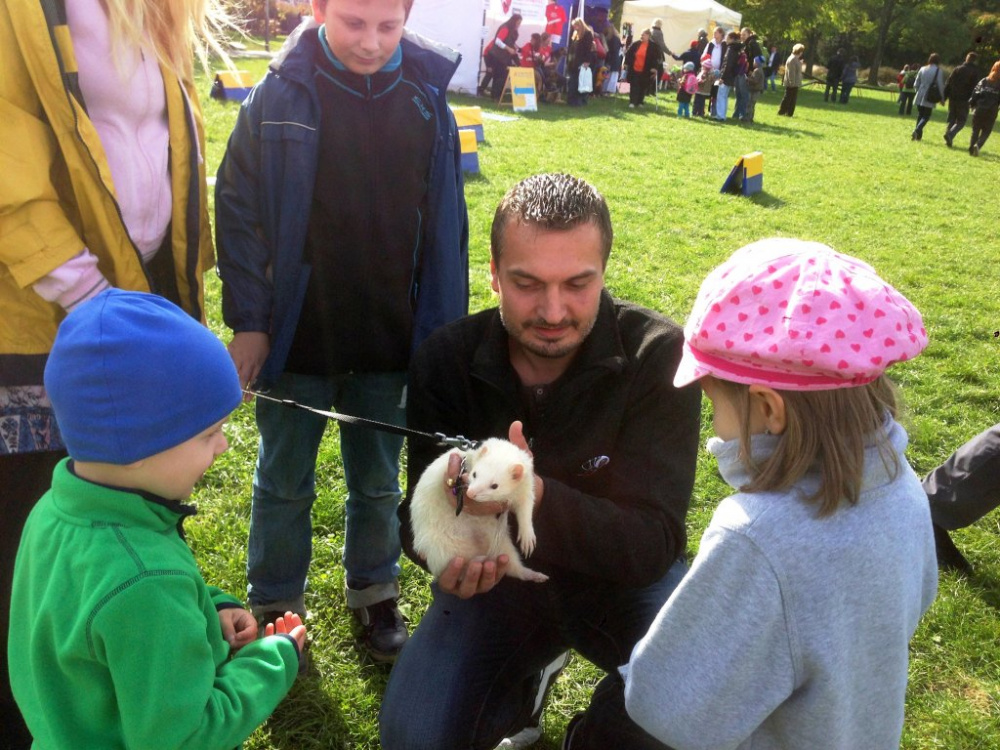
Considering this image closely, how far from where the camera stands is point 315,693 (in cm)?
283

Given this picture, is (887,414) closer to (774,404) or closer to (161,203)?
(774,404)

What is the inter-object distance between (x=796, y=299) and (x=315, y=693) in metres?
2.24

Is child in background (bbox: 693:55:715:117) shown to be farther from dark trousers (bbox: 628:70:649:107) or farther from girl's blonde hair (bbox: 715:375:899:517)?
girl's blonde hair (bbox: 715:375:899:517)

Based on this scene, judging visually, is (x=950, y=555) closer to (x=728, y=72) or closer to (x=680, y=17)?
(x=728, y=72)

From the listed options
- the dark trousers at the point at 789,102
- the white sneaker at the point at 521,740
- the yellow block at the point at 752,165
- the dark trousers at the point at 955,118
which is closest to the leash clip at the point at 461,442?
the white sneaker at the point at 521,740

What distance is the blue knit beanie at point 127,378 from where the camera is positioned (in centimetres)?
141

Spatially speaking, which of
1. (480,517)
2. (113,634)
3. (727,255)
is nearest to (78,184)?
(113,634)

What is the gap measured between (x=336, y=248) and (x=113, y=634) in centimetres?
156

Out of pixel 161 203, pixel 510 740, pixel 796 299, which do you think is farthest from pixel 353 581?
pixel 796 299

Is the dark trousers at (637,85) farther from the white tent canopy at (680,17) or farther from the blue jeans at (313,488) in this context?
the blue jeans at (313,488)

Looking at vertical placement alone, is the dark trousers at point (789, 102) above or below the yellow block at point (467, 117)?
→ below

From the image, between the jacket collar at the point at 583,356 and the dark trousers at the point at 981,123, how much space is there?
60.8 ft

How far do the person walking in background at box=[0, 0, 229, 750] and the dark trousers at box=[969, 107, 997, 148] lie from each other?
19.2 m

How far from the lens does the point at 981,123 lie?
17281 mm
